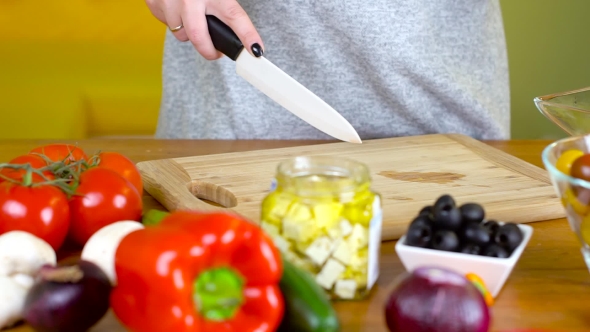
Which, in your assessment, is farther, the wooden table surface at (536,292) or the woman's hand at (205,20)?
the woman's hand at (205,20)

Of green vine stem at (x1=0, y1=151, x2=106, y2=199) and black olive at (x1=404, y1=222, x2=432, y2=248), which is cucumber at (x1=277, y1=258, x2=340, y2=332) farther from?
green vine stem at (x1=0, y1=151, x2=106, y2=199)

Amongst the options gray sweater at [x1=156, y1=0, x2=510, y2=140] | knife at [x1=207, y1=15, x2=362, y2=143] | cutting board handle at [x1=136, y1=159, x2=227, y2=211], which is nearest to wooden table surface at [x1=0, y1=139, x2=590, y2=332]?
cutting board handle at [x1=136, y1=159, x2=227, y2=211]

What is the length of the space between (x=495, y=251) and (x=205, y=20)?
633mm

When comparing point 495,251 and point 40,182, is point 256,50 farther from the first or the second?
point 495,251

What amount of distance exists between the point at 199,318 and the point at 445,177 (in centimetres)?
61

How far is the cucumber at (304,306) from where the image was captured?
0.57 meters

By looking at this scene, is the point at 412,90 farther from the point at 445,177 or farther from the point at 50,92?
the point at 50,92

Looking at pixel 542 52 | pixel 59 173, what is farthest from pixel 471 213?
pixel 542 52

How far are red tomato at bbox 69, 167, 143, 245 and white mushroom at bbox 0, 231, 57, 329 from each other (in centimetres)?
12

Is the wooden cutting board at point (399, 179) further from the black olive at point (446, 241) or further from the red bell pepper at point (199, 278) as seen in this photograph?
the red bell pepper at point (199, 278)

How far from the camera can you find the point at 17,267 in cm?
67

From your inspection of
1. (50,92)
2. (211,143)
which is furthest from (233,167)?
(50,92)

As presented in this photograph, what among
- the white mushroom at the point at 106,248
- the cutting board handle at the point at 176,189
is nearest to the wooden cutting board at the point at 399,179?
the cutting board handle at the point at 176,189

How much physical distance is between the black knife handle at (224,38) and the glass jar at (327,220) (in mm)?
447
